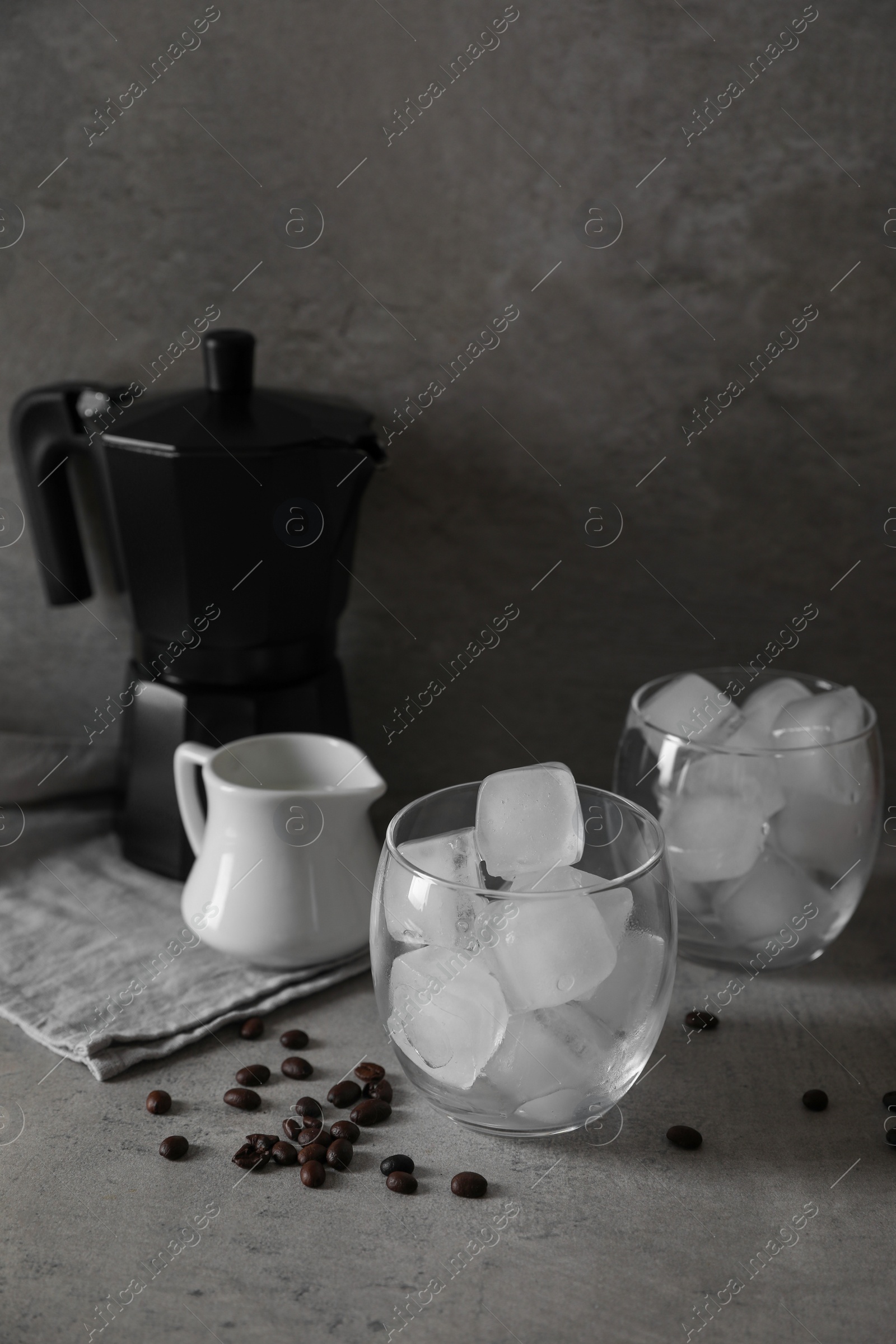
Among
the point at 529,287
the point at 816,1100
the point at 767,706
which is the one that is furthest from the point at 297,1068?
the point at 529,287

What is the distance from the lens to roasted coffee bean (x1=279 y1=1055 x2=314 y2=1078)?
0.77 meters

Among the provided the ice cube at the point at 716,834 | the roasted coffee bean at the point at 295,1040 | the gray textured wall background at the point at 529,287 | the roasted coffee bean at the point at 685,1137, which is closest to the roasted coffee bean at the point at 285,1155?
the roasted coffee bean at the point at 295,1040

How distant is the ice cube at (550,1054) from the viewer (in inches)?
25.8

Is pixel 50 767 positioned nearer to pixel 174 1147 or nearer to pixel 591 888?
pixel 174 1147

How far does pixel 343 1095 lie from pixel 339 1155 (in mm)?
58

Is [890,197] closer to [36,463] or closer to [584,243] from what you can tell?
[584,243]

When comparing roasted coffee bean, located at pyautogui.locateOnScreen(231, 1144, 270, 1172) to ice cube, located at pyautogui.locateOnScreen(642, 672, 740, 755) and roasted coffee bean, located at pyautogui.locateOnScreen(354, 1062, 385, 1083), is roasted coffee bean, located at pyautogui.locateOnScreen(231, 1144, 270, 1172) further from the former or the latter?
ice cube, located at pyautogui.locateOnScreen(642, 672, 740, 755)

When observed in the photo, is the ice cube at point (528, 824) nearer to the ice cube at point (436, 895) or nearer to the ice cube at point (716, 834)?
the ice cube at point (436, 895)

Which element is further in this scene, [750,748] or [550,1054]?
[750,748]

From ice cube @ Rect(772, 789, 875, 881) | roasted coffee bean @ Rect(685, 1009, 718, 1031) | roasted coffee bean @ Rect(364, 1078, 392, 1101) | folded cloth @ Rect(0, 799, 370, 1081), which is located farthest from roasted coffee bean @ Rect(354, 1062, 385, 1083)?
ice cube @ Rect(772, 789, 875, 881)

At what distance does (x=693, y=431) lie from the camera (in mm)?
1085

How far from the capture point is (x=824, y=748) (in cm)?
84

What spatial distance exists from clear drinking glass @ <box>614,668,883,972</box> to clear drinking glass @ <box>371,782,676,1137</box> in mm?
138

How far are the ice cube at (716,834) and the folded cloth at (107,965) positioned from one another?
26cm
